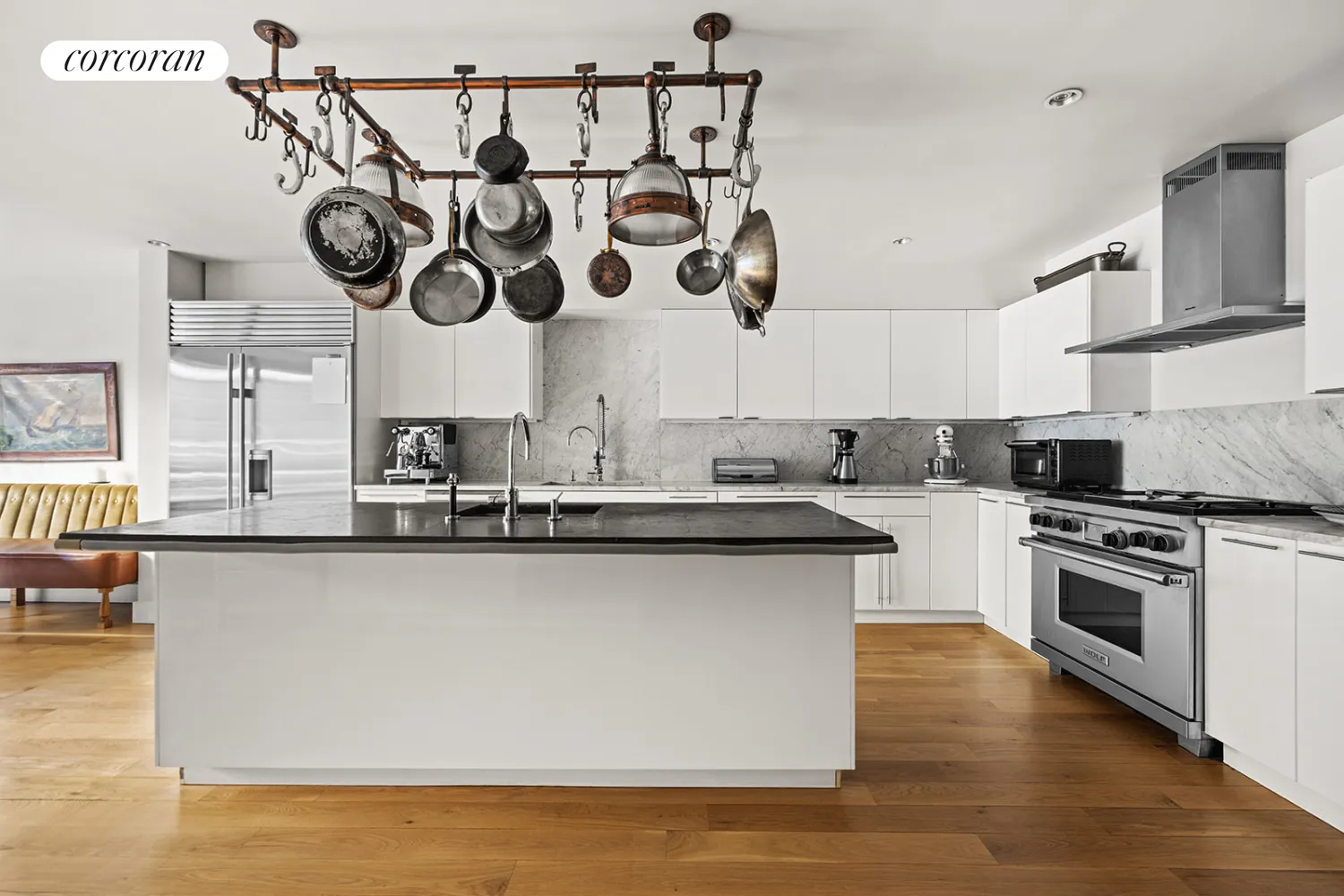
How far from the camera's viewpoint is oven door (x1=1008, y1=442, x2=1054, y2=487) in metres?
4.76

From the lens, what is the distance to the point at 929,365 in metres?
5.52

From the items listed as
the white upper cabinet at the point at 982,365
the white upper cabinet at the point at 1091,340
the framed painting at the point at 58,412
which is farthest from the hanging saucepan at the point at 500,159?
the framed painting at the point at 58,412

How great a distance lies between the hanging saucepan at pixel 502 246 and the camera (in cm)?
254

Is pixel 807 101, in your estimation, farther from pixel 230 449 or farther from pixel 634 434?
pixel 230 449

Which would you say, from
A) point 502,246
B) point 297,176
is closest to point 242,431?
point 297,176

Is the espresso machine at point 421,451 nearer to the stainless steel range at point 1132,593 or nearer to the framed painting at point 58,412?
the framed painting at point 58,412

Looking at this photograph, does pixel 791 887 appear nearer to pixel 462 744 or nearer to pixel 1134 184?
pixel 462 744

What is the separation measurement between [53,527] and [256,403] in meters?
2.10

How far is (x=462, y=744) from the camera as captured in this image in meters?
2.62

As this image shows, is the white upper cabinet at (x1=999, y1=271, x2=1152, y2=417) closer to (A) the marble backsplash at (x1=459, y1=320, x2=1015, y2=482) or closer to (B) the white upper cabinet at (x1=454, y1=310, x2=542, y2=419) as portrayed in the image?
(A) the marble backsplash at (x1=459, y1=320, x2=1015, y2=482)

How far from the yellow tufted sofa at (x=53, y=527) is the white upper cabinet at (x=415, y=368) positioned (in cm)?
189

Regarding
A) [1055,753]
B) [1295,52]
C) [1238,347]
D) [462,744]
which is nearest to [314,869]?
[462,744]

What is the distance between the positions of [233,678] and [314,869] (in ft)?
2.55

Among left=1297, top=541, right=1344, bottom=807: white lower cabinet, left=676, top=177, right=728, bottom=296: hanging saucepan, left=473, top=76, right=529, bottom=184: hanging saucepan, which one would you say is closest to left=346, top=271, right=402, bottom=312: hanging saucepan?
left=473, top=76, right=529, bottom=184: hanging saucepan
